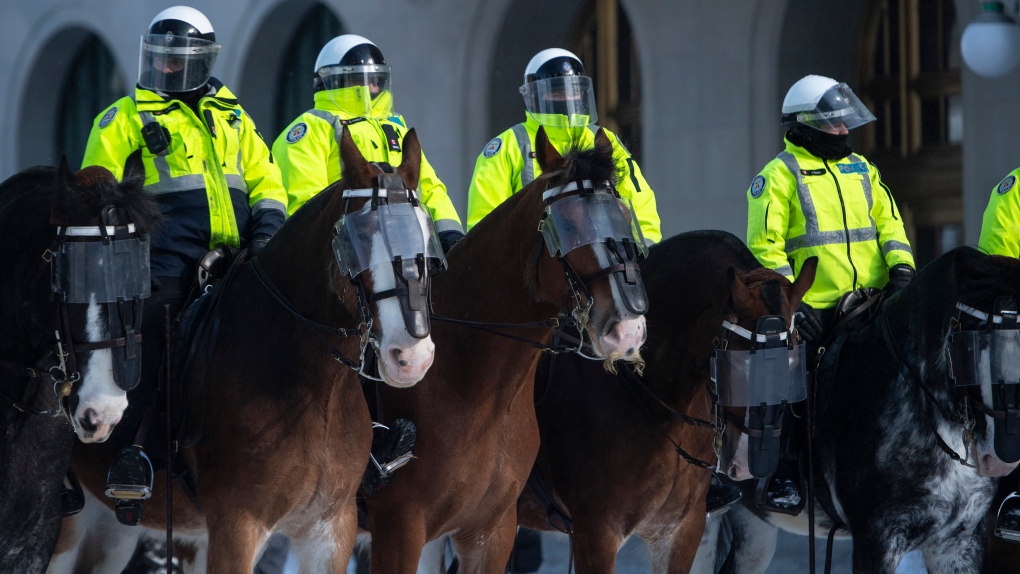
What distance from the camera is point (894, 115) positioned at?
10773 mm

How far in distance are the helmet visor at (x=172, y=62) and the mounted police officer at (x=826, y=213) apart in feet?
8.35

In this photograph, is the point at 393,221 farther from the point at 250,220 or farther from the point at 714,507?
the point at 714,507

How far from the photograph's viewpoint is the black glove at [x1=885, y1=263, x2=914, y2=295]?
6.05 meters

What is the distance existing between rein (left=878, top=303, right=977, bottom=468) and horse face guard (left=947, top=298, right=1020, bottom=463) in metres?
0.10

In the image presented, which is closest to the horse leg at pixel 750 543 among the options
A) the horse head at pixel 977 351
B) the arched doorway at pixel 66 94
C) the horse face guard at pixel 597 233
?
the horse head at pixel 977 351

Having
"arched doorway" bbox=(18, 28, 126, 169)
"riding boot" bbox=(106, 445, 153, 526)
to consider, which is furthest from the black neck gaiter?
"arched doorway" bbox=(18, 28, 126, 169)

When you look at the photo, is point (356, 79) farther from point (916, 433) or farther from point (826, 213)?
point (916, 433)

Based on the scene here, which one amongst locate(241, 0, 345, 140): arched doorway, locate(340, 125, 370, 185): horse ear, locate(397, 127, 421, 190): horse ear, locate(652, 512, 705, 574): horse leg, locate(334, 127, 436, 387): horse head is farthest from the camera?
locate(241, 0, 345, 140): arched doorway

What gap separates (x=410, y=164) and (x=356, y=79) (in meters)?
1.83

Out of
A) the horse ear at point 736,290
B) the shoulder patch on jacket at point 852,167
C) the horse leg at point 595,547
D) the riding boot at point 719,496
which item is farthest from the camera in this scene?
the shoulder patch on jacket at point 852,167

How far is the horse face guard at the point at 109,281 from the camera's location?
398 centimetres

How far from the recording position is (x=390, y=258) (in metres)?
3.98

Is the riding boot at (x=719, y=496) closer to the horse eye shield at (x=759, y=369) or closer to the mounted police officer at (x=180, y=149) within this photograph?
the horse eye shield at (x=759, y=369)

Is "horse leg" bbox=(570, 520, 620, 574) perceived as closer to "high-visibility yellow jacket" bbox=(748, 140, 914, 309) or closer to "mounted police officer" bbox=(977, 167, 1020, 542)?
"high-visibility yellow jacket" bbox=(748, 140, 914, 309)
